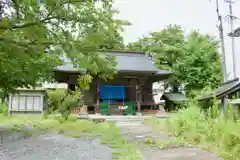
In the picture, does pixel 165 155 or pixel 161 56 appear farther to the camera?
pixel 161 56

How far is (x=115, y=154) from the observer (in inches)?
195

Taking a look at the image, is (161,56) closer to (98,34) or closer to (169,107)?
(169,107)

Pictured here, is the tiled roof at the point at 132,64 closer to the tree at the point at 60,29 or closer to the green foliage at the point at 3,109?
the green foliage at the point at 3,109

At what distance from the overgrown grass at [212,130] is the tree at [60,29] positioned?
8.41 feet

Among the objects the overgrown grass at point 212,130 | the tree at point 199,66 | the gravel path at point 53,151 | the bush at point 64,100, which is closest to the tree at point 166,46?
the tree at point 199,66

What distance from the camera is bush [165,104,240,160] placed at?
443cm

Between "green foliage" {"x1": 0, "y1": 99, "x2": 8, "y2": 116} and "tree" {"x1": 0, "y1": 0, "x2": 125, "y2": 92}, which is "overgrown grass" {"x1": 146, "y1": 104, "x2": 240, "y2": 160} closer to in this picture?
"tree" {"x1": 0, "y1": 0, "x2": 125, "y2": 92}

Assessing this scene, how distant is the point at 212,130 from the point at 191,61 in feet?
46.0

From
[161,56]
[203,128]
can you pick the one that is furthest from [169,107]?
[203,128]

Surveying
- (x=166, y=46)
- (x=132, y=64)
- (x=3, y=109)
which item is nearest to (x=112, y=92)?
(x=132, y=64)

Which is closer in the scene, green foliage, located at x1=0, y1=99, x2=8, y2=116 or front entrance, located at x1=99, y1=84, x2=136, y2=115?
green foliage, located at x1=0, y1=99, x2=8, y2=116

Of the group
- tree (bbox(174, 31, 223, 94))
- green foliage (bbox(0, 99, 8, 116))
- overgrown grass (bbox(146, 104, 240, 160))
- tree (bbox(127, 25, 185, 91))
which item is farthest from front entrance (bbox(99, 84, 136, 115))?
overgrown grass (bbox(146, 104, 240, 160))

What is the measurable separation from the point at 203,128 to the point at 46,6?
4.69 m

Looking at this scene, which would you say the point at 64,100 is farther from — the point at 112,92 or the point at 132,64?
the point at 132,64
